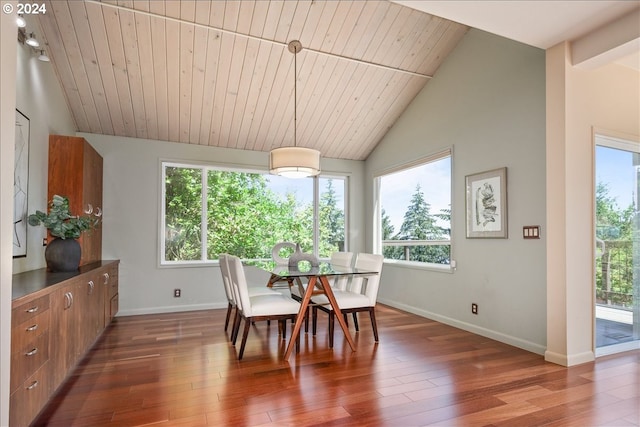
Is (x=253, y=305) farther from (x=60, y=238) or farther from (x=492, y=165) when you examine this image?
(x=492, y=165)

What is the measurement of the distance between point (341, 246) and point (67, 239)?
4.08 m

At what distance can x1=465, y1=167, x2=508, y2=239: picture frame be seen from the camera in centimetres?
366

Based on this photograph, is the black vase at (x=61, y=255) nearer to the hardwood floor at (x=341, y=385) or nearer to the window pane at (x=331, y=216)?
the hardwood floor at (x=341, y=385)

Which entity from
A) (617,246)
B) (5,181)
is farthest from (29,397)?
(617,246)

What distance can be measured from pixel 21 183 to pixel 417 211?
4470 millimetres

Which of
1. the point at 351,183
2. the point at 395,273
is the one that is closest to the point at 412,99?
the point at 351,183

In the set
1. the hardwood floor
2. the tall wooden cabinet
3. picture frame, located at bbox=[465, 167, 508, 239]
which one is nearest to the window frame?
picture frame, located at bbox=[465, 167, 508, 239]

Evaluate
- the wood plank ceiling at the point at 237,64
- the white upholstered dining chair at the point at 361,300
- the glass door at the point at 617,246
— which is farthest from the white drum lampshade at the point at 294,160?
the glass door at the point at 617,246

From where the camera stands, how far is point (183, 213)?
5.25m

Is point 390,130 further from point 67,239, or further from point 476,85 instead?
point 67,239

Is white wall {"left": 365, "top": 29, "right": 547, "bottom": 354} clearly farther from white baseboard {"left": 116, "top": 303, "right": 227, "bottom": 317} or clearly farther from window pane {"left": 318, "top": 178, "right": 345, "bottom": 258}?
white baseboard {"left": 116, "top": 303, "right": 227, "bottom": 317}

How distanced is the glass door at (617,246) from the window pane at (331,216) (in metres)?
3.70

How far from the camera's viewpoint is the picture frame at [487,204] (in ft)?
12.0

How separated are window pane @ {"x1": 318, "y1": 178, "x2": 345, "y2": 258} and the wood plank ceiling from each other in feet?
3.63
